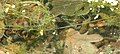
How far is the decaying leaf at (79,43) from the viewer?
103 inches

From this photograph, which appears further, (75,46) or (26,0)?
(26,0)

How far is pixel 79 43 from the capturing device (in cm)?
265

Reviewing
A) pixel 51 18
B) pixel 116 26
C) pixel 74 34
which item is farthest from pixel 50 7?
pixel 116 26

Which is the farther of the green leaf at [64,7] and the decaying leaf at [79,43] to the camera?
the green leaf at [64,7]

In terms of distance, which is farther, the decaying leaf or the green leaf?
the green leaf

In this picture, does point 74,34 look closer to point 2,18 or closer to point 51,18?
point 51,18

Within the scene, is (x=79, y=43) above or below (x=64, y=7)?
below

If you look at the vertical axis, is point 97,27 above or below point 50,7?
below

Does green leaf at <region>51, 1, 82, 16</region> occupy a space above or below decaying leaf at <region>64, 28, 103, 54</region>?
above

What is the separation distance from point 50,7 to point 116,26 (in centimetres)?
55

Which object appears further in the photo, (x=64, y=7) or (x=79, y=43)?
(x=64, y=7)

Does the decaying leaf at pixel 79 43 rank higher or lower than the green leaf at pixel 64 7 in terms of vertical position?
lower

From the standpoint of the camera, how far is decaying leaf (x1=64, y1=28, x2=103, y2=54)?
8.62 ft

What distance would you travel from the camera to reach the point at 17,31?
107 inches
